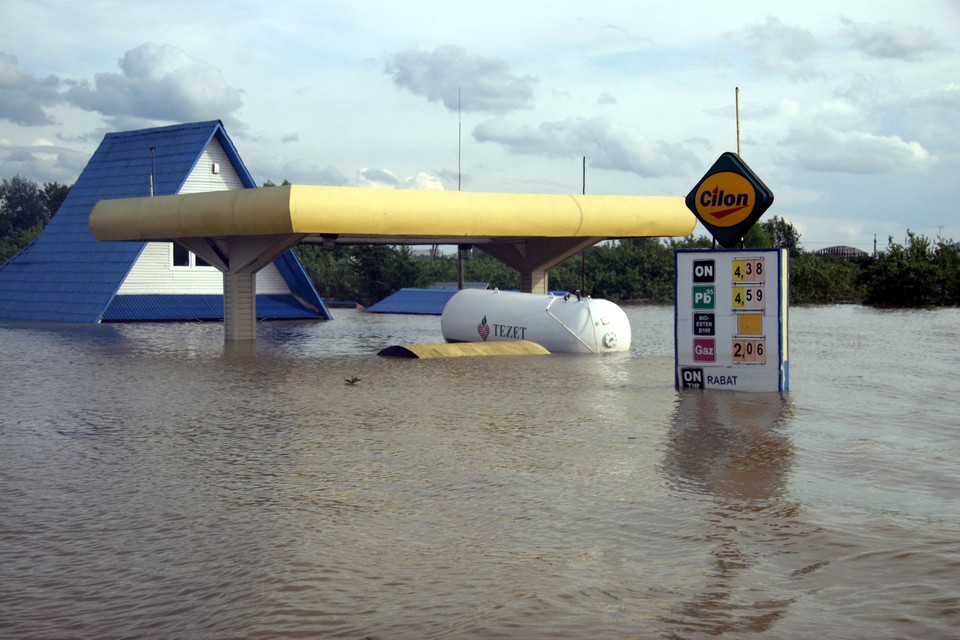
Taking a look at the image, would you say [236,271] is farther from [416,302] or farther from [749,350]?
[416,302]

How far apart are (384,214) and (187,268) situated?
756 inches

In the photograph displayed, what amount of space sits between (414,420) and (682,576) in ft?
28.1

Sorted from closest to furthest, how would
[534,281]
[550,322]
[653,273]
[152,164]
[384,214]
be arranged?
1. [384,214]
2. [550,322]
3. [534,281]
4. [152,164]
5. [653,273]

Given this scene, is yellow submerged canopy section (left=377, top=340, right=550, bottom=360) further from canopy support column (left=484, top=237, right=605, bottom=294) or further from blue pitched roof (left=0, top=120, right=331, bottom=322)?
blue pitched roof (left=0, top=120, right=331, bottom=322)

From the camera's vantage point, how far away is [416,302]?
58.4 m

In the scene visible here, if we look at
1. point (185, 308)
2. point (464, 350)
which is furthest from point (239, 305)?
point (185, 308)

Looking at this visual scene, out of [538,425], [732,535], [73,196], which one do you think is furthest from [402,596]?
[73,196]

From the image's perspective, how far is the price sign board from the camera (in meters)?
19.5

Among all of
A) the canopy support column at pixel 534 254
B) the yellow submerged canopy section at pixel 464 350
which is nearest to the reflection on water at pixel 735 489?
the yellow submerged canopy section at pixel 464 350

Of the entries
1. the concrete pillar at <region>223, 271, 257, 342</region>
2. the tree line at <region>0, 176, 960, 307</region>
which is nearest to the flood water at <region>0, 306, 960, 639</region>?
the concrete pillar at <region>223, 271, 257, 342</region>

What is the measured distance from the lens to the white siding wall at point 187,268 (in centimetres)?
4425

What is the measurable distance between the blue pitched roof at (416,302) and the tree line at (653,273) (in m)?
4.78

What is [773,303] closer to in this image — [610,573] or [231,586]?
[610,573]

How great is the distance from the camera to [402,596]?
23.3 ft
